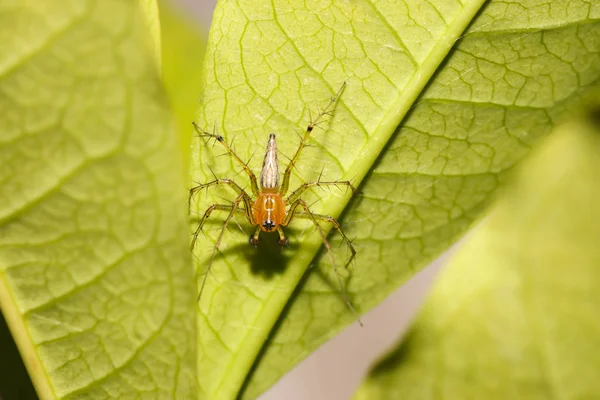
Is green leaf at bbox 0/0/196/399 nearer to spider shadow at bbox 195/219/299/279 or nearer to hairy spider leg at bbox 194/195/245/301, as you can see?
hairy spider leg at bbox 194/195/245/301

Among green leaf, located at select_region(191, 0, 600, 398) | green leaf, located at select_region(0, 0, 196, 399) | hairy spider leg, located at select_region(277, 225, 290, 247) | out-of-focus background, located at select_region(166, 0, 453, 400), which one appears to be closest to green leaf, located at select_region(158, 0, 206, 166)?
green leaf, located at select_region(191, 0, 600, 398)

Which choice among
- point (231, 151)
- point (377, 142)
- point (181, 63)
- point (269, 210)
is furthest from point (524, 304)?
point (181, 63)

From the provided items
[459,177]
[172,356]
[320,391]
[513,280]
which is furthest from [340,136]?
[320,391]

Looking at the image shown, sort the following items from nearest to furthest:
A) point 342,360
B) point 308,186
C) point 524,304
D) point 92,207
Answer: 1. point 92,207
2. point 524,304
3. point 308,186
4. point 342,360

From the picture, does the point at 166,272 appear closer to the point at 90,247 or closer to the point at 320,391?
the point at 90,247

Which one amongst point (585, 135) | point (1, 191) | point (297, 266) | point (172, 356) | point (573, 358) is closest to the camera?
point (1, 191)

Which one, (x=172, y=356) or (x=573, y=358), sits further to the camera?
(x=573, y=358)

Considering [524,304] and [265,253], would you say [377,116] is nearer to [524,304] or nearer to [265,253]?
[265,253]
